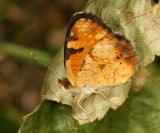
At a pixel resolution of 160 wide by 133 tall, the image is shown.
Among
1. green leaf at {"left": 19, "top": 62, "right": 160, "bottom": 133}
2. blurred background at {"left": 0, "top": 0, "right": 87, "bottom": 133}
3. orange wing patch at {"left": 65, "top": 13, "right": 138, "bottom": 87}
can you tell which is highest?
orange wing patch at {"left": 65, "top": 13, "right": 138, "bottom": 87}

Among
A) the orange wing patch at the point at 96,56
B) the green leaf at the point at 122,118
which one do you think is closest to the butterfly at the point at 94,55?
the orange wing patch at the point at 96,56

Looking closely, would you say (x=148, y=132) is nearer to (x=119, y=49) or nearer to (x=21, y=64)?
(x=119, y=49)

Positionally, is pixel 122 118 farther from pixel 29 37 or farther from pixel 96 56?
pixel 29 37

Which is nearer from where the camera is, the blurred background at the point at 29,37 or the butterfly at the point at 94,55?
the butterfly at the point at 94,55

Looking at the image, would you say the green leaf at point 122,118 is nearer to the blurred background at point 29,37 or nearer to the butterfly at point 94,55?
the butterfly at point 94,55

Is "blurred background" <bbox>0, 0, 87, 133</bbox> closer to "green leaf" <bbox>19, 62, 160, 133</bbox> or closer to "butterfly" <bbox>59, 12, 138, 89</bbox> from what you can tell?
"butterfly" <bbox>59, 12, 138, 89</bbox>

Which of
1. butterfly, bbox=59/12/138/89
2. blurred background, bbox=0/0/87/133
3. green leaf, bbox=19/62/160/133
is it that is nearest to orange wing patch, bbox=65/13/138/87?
butterfly, bbox=59/12/138/89

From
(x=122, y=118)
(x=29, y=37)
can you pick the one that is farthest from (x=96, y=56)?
(x=29, y=37)
